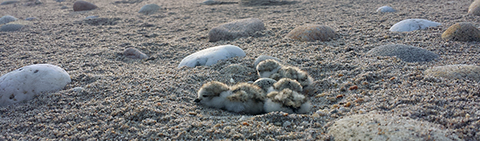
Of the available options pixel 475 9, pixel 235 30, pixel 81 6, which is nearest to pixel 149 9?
pixel 81 6

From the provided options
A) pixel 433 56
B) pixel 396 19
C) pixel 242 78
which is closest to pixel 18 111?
pixel 242 78

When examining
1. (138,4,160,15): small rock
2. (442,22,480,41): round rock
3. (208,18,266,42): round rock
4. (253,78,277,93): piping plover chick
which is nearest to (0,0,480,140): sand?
(442,22,480,41): round rock

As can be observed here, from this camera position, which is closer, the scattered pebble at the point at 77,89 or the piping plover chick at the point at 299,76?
the scattered pebble at the point at 77,89

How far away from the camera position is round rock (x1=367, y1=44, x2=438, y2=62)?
11.7 ft

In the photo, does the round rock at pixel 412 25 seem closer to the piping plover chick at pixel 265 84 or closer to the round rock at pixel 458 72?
the round rock at pixel 458 72

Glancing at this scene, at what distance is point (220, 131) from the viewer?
2309 millimetres

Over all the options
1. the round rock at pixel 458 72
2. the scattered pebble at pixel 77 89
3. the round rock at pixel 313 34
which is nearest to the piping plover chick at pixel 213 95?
the scattered pebble at pixel 77 89

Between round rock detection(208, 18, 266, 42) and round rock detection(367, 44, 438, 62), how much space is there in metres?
2.30

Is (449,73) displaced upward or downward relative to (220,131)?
upward

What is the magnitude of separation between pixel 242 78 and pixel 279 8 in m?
5.33

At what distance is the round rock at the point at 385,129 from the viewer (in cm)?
194

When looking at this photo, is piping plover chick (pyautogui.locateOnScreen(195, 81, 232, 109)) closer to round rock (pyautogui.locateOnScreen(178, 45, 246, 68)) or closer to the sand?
the sand

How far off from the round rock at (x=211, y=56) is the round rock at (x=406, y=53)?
1757 millimetres

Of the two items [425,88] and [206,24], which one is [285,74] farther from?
[206,24]
